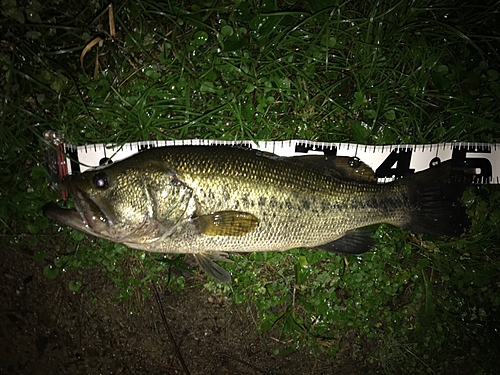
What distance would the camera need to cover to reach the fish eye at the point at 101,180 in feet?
6.10

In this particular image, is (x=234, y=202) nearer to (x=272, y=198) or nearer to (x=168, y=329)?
(x=272, y=198)

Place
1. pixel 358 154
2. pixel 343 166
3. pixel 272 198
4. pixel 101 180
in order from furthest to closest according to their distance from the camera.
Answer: pixel 358 154
pixel 343 166
pixel 272 198
pixel 101 180

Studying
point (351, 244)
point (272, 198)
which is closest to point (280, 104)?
point (272, 198)

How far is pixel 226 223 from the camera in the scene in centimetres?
193

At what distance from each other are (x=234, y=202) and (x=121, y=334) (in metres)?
1.90

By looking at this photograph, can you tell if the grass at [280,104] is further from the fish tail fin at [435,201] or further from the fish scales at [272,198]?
the fish scales at [272,198]

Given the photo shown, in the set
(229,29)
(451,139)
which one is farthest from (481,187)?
(229,29)

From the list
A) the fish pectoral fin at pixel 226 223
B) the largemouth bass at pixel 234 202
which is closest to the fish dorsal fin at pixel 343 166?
the largemouth bass at pixel 234 202

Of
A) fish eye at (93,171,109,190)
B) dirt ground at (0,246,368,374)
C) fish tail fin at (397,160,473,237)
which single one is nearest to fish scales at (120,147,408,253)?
fish tail fin at (397,160,473,237)

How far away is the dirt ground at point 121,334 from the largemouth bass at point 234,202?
2.51ft

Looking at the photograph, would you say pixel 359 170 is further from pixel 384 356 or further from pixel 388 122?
pixel 384 356

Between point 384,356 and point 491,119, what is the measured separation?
2.47 metres

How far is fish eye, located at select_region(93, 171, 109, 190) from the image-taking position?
1.86 meters

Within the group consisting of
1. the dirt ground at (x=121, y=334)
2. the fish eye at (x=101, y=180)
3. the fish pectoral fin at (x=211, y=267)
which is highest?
the fish eye at (x=101, y=180)
